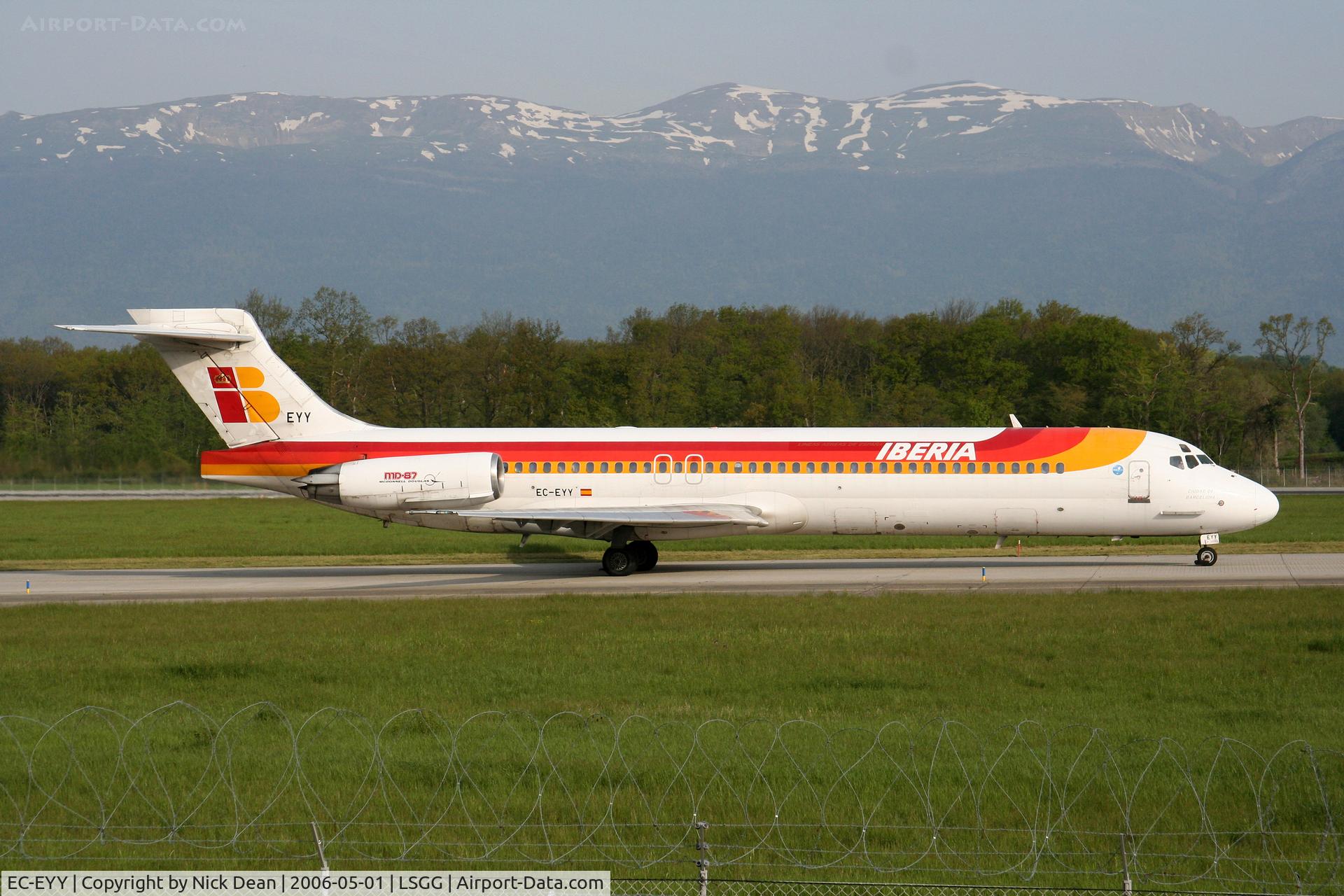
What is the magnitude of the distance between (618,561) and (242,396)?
9505mm

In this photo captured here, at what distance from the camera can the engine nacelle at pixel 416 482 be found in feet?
92.4

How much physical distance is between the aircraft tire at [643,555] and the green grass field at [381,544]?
4.41m

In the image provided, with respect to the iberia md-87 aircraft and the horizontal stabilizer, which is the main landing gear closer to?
the iberia md-87 aircraft

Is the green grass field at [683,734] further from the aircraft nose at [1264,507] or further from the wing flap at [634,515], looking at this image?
the aircraft nose at [1264,507]

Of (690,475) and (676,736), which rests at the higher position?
(690,475)

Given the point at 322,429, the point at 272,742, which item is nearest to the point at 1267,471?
the point at 322,429

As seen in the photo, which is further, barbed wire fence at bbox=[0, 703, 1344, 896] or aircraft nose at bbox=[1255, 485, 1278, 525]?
aircraft nose at bbox=[1255, 485, 1278, 525]

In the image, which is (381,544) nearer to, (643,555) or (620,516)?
(643,555)

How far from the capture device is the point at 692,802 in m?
10.1

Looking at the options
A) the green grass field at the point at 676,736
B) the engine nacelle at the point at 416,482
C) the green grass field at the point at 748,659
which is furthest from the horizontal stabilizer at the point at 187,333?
the green grass field at the point at 676,736

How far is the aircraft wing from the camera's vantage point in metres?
27.5

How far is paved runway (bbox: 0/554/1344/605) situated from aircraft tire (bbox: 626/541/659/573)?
433mm

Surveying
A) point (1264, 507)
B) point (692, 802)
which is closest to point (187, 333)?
point (692, 802)

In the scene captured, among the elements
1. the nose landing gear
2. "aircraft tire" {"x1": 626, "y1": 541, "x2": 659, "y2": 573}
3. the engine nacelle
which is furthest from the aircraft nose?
the engine nacelle
